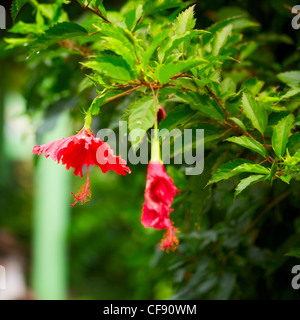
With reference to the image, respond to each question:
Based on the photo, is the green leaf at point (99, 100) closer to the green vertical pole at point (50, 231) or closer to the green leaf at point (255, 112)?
the green leaf at point (255, 112)

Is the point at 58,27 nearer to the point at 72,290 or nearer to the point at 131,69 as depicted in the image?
the point at 131,69

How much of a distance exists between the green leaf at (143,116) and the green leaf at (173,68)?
3 cm

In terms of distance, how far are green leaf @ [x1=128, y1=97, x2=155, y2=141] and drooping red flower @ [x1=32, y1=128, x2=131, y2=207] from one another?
2.2 inches

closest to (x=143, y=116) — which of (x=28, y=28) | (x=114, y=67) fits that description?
(x=114, y=67)

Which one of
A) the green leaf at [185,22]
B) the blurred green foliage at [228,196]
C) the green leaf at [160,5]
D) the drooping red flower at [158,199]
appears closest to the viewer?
the drooping red flower at [158,199]

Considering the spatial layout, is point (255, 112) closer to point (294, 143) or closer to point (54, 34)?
point (294, 143)

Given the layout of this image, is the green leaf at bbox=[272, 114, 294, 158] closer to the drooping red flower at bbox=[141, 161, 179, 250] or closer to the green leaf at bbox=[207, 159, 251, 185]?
the green leaf at bbox=[207, 159, 251, 185]

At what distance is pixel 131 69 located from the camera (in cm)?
52

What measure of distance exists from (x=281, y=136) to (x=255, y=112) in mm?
53

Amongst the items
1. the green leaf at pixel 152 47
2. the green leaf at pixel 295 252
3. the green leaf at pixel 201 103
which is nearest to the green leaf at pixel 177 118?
the green leaf at pixel 201 103

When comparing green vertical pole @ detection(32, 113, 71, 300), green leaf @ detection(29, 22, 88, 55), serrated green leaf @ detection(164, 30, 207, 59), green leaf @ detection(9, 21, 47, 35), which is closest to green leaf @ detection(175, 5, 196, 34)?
serrated green leaf @ detection(164, 30, 207, 59)

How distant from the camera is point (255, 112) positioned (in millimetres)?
591

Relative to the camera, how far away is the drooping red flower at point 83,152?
21.0 inches
